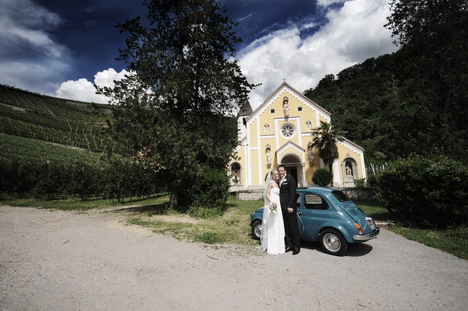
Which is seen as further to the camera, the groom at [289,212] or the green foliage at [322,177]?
the green foliage at [322,177]

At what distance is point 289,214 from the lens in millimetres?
5703

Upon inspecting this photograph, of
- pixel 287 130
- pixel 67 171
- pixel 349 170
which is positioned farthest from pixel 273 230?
pixel 67 171

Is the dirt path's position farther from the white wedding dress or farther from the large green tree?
the large green tree

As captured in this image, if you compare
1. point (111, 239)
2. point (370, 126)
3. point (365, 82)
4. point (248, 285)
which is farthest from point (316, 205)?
point (365, 82)

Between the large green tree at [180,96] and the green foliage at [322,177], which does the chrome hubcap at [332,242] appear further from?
the green foliage at [322,177]

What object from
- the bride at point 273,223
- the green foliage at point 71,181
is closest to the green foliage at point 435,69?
the bride at point 273,223

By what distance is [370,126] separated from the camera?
49.0 m

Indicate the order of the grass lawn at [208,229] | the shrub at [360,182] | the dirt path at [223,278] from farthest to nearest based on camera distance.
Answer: the shrub at [360,182] → the grass lawn at [208,229] → the dirt path at [223,278]

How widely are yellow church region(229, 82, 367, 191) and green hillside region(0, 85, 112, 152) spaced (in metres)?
16.9

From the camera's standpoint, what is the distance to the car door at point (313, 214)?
213 inches

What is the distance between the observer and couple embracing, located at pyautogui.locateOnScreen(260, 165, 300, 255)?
17.8 feet

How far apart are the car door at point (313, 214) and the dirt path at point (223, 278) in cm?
47

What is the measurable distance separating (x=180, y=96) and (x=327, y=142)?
58.0 ft

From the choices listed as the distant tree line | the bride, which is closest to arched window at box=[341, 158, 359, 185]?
the distant tree line
